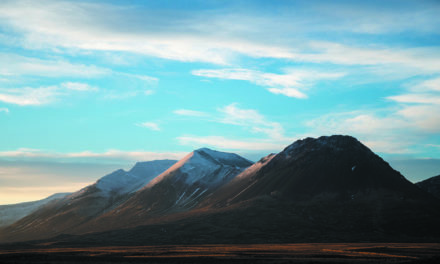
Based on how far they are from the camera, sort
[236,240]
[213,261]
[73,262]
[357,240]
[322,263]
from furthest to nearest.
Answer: [236,240] → [357,240] → [73,262] → [213,261] → [322,263]

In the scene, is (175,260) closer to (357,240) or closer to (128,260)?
(128,260)

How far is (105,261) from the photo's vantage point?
4277 inches

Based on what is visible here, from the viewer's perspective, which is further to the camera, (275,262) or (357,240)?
(357,240)

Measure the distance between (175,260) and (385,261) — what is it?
44023 mm

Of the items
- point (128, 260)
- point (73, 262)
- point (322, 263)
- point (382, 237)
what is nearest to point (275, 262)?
point (322, 263)

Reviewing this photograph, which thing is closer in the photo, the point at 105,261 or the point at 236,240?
the point at 105,261

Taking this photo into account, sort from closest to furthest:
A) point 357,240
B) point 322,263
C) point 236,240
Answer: point 322,263
point 357,240
point 236,240

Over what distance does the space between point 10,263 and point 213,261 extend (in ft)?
152

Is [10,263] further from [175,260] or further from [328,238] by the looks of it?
[328,238]

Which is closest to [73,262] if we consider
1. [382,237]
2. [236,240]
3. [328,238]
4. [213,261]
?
[213,261]

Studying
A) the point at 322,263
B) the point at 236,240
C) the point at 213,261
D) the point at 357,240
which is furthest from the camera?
the point at 236,240

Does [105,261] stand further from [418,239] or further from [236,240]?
[418,239]

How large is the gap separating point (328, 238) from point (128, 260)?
109 m

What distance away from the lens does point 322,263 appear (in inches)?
3575
